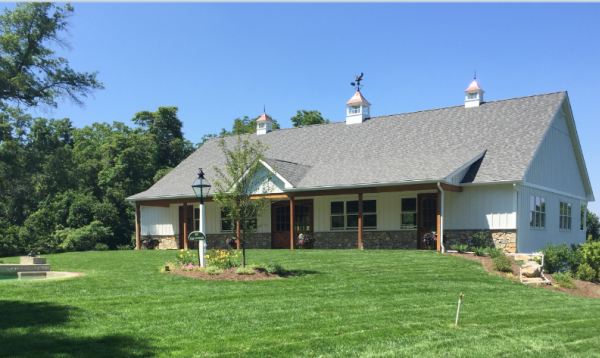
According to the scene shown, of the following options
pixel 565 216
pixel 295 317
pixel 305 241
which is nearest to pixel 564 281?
pixel 295 317

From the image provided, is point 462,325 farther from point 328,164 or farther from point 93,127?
point 93,127

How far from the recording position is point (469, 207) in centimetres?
1972

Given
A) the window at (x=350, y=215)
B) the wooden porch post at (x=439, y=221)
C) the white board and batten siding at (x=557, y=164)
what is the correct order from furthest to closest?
the window at (x=350, y=215) < the white board and batten siding at (x=557, y=164) < the wooden porch post at (x=439, y=221)

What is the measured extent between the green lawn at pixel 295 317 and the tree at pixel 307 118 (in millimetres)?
32429

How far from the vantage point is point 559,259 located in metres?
16.0

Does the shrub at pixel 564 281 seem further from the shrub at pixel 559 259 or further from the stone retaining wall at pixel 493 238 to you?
the stone retaining wall at pixel 493 238

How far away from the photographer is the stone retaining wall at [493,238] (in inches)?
734

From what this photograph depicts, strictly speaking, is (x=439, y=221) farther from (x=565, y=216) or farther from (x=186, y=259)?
(x=186, y=259)

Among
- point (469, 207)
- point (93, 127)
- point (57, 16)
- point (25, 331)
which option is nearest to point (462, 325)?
point (25, 331)

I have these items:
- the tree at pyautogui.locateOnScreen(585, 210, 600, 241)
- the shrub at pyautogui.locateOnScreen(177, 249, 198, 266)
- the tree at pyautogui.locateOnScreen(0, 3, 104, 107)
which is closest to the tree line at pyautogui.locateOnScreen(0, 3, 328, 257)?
the tree at pyautogui.locateOnScreen(0, 3, 104, 107)

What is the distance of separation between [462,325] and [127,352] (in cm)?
501

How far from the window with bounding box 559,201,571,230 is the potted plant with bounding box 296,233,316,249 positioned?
10996 millimetres

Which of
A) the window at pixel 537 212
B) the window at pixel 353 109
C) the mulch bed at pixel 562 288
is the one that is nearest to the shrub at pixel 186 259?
the mulch bed at pixel 562 288

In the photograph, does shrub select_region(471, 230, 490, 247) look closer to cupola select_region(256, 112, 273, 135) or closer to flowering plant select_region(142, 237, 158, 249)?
cupola select_region(256, 112, 273, 135)
